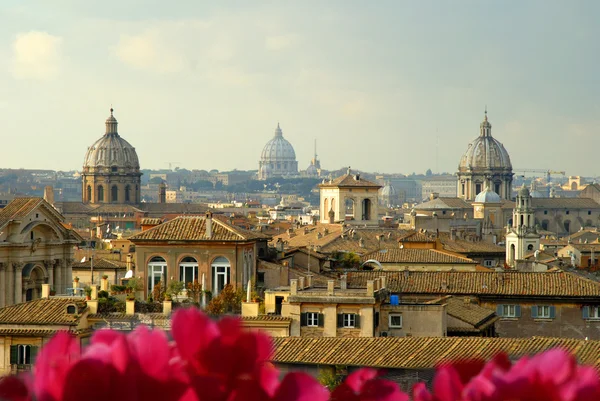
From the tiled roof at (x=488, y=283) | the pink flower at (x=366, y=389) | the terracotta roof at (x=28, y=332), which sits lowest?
the terracotta roof at (x=28, y=332)

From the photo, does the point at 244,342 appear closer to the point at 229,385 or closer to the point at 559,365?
the point at 229,385

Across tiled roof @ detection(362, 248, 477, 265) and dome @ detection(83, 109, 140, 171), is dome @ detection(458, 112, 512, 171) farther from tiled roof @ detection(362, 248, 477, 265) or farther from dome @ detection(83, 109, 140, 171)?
tiled roof @ detection(362, 248, 477, 265)

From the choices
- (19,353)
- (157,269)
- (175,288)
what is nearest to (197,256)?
(157,269)

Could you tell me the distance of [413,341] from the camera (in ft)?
69.0

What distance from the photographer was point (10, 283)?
34969mm

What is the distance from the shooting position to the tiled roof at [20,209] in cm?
3562

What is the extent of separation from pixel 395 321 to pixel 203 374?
23540mm

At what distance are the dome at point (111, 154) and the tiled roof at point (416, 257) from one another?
95212 mm

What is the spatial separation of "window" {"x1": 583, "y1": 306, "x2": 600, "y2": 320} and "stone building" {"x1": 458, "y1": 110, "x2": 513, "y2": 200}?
136642 millimetres

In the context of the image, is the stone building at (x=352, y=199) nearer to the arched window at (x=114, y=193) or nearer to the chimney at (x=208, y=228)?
the chimney at (x=208, y=228)

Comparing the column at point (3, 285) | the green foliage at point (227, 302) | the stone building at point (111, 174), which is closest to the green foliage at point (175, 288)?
the green foliage at point (227, 302)

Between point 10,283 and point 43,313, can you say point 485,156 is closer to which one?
point 10,283

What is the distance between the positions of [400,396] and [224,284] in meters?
27.7

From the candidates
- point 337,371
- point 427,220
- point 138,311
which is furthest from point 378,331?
point 427,220
